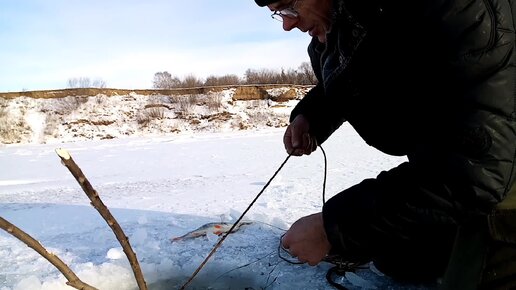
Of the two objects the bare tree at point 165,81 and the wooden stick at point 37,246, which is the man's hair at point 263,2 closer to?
the wooden stick at point 37,246

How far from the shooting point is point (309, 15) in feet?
4.31

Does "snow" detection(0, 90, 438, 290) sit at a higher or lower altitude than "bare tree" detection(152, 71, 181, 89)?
lower

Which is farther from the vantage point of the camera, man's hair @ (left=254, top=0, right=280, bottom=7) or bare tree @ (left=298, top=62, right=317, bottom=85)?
bare tree @ (left=298, top=62, right=317, bottom=85)

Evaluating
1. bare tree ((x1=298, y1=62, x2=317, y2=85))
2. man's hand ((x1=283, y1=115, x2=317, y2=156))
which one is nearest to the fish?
man's hand ((x1=283, y1=115, x2=317, y2=156))

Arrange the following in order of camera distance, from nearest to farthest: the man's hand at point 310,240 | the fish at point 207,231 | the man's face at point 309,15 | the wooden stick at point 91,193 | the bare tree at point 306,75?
1. the wooden stick at point 91,193
2. the man's hand at point 310,240
3. the man's face at point 309,15
4. the fish at point 207,231
5. the bare tree at point 306,75

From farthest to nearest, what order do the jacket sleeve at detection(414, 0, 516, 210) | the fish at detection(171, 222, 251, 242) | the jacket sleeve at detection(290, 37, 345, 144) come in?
the fish at detection(171, 222, 251, 242) → the jacket sleeve at detection(290, 37, 345, 144) → the jacket sleeve at detection(414, 0, 516, 210)

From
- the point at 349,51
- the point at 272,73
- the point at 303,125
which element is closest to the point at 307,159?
the point at 303,125

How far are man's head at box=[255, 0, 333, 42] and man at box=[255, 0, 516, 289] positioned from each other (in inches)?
3.1

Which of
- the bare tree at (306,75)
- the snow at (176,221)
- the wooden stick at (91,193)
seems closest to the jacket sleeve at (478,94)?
the wooden stick at (91,193)

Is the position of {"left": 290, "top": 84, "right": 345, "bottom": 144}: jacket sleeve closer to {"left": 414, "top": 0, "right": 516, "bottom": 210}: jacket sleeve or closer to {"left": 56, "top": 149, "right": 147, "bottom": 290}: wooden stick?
{"left": 414, "top": 0, "right": 516, "bottom": 210}: jacket sleeve

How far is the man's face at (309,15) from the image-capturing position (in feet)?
4.18

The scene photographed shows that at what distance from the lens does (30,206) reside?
388cm

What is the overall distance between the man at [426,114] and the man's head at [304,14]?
8cm

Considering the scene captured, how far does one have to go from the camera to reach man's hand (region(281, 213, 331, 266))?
1.08 metres
